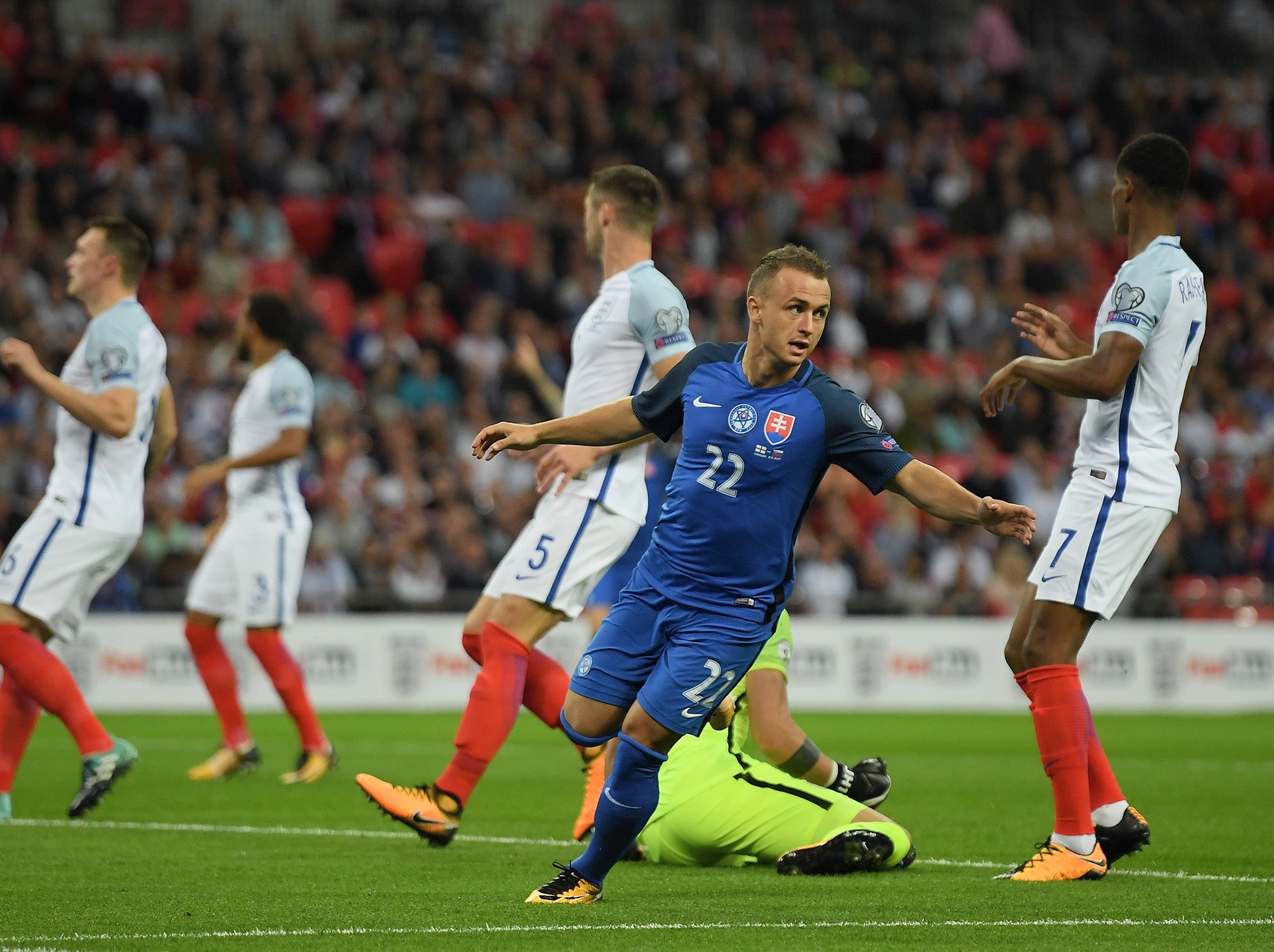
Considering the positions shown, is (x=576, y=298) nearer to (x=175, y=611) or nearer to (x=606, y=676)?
(x=175, y=611)

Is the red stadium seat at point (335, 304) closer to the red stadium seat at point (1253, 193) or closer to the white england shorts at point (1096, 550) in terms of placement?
the red stadium seat at point (1253, 193)

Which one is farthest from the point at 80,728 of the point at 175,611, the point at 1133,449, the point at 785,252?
the point at 175,611

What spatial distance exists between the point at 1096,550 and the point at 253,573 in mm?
5651

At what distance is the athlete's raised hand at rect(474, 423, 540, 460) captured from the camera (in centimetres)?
556

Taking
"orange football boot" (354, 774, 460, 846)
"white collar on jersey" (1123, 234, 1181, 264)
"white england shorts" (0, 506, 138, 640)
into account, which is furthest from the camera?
"white england shorts" (0, 506, 138, 640)

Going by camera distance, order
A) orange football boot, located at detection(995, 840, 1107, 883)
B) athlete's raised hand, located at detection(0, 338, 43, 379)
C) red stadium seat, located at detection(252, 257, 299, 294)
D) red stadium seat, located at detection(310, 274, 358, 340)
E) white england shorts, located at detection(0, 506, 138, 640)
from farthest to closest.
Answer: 1. red stadium seat, located at detection(310, 274, 358, 340)
2. red stadium seat, located at detection(252, 257, 299, 294)
3. white england shorts, located at detection(0, 506, 138, 640)
4. athlete's raised hand, located at detection(0, 338, 43, 379)
5. orange football boot, located at detection(995, 840, 1107, 883)

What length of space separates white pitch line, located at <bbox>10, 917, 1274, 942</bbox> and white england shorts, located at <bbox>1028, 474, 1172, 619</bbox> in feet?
4.81

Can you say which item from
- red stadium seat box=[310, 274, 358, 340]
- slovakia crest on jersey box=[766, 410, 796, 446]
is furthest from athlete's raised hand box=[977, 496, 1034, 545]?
red stadium seat box=[310, 274, 358, 340]

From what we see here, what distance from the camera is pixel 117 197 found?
19.1 m

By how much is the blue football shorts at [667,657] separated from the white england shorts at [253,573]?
5017 millimetres

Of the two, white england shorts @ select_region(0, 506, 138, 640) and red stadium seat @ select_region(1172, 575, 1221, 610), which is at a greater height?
white england shorts @ select_region(0, 506, 138, 640)

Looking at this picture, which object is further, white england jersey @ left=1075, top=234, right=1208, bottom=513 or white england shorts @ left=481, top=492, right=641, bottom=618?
white england shorts @ left=481, top=492, right=641, bottom=618

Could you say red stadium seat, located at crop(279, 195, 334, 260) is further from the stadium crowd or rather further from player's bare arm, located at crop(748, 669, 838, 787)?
player's bare arm, located at crop(748, 669, 838, 787)

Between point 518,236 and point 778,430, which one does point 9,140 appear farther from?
point 778,430
